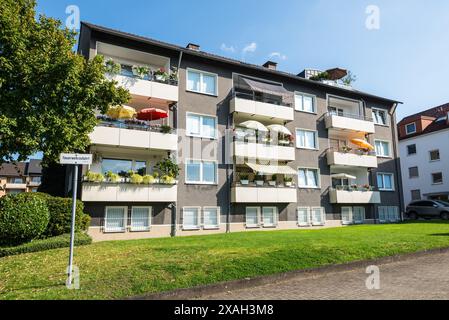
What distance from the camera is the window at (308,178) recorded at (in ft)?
93.7

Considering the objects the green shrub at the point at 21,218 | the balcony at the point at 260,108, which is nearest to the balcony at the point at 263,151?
the balcony at the point at 260,108

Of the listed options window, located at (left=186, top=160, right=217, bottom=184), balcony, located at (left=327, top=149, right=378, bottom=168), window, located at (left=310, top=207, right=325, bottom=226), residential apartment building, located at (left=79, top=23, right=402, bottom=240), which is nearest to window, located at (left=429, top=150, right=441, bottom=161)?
residential apartment building, located at (left=79, top=23, right=402, bottom=240)

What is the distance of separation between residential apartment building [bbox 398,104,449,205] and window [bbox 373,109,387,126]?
1368cm

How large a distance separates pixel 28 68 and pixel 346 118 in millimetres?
24788

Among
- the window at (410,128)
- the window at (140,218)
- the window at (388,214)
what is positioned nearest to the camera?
the window at (140,218)

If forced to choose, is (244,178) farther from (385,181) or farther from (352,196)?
(385,181)

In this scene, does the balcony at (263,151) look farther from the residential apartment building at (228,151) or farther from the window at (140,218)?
the window at (140,218)

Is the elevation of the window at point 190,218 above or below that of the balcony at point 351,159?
below

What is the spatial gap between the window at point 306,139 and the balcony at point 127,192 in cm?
1203

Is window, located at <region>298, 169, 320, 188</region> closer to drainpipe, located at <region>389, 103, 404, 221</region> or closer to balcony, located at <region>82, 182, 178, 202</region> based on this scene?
drainpipe, located at <region>389, 103, 404, 221</region>

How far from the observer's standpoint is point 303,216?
2795 cm

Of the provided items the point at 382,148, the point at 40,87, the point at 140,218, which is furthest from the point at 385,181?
the point at 40,87

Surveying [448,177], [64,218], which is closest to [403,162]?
[448,177]

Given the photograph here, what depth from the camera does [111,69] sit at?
21125mm
